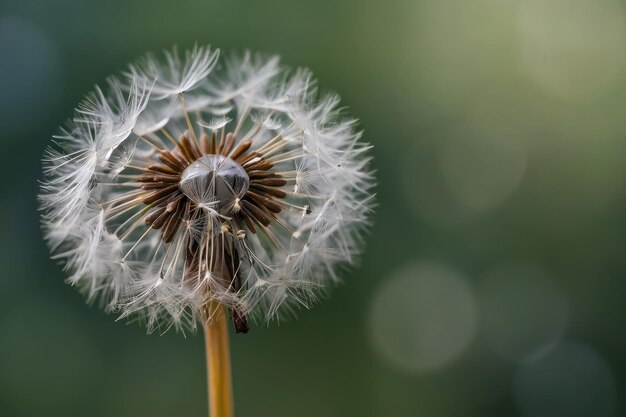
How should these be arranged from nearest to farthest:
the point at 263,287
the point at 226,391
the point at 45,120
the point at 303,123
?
the point at 226,391, the point at 263,287, the point at 303,123, the point at 45,120

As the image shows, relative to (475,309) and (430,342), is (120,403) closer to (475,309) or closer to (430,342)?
(430,342)

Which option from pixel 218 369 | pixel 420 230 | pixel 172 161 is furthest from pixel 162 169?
pixel 420 230

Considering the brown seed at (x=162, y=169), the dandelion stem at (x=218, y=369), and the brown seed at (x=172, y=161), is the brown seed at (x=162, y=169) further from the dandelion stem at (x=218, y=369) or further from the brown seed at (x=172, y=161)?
the dandelion stem at (x=218, y=369)

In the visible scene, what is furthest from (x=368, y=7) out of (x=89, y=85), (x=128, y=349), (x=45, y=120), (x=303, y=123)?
(x=303, y=123)

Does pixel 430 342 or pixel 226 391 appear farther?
pixel 430 342

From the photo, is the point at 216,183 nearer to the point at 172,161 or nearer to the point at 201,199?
the point at 201,199

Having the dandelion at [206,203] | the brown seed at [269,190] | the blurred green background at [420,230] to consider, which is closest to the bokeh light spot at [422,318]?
the blurred green background at [420,230]

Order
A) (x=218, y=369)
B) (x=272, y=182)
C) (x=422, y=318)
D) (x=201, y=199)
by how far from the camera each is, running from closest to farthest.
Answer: (x=218, y=369) < (x=201, y=199) < (x=272, y=182) < (x=422, y=318)
